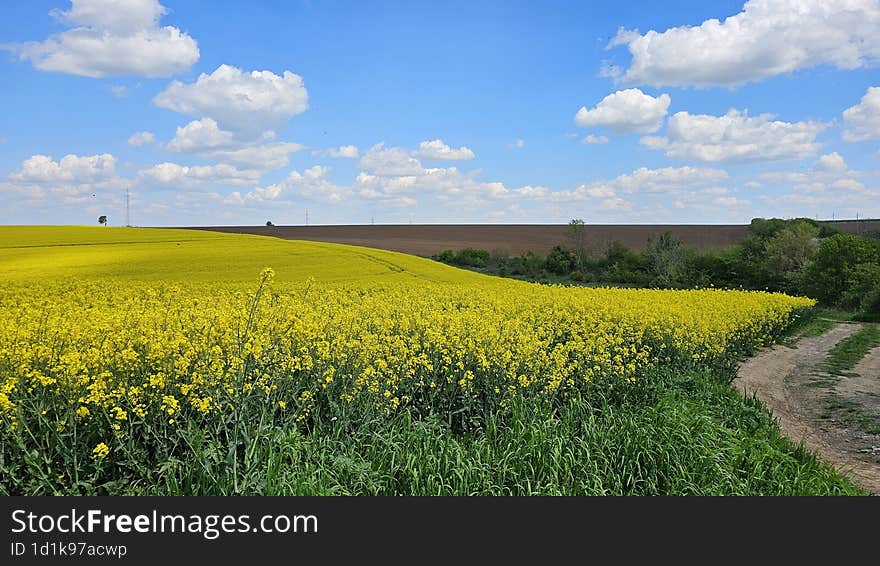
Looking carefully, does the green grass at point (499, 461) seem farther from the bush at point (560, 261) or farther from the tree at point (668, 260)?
the bush at point (560, 261)

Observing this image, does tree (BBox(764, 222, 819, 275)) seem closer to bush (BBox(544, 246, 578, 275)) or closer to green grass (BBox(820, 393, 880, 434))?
bush (BBox(544, 246, 578, 275))

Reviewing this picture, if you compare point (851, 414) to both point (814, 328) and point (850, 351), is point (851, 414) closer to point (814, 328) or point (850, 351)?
point (850, 351)

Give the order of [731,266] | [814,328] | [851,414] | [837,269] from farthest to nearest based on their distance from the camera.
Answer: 1. [731,266]
2. [837,269]
3. [814,328]
4. [851,414]

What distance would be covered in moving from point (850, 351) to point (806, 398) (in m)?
8.91

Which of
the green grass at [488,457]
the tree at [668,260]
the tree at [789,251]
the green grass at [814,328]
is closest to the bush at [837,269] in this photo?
the tree at [789,251]

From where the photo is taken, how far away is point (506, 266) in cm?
4566

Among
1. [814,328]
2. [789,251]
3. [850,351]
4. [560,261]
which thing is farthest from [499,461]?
[789,251]

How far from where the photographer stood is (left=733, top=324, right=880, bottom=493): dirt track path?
841 cm

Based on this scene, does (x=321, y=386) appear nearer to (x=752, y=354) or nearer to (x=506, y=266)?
(x=752, y=354)

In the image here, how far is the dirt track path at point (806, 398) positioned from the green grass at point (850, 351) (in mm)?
229

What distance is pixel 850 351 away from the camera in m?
19.7

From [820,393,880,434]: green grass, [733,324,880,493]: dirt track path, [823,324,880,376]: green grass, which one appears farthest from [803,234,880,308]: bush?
[820,393,880,434]: green grass

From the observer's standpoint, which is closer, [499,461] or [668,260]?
[499,461]

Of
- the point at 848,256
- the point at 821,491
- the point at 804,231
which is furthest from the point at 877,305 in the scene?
the point at 821,491
